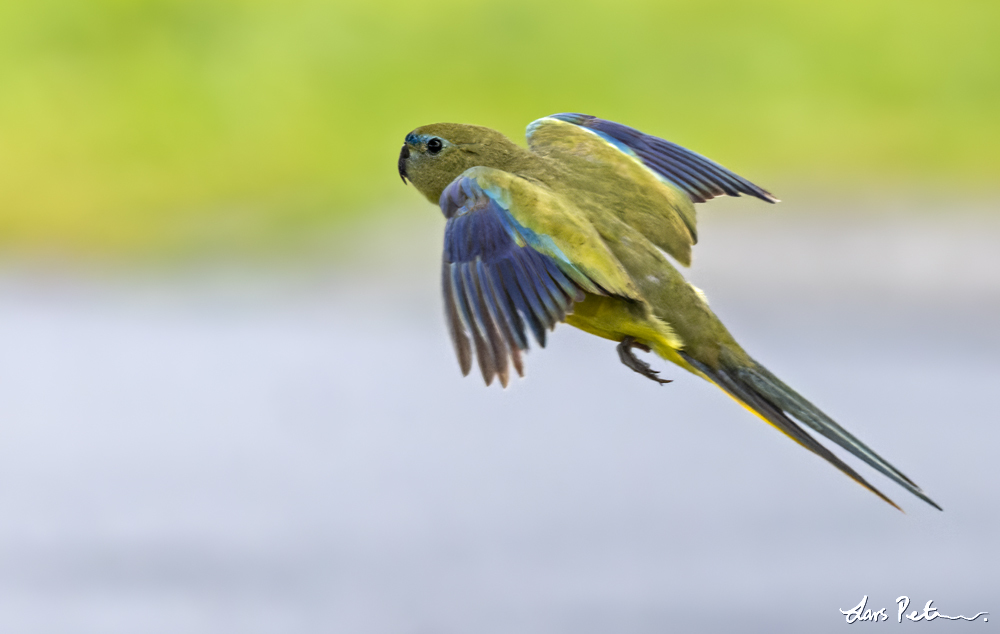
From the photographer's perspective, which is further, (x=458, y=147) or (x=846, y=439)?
(x=458, y=147)

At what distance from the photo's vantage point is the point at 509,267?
4.07 metres

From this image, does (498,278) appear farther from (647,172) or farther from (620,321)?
(647,172)

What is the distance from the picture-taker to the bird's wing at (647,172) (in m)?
4.75

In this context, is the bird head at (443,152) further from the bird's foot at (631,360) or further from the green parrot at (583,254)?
the bird's foot at (631,360)

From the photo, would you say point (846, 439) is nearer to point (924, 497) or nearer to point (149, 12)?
point (924, 497)

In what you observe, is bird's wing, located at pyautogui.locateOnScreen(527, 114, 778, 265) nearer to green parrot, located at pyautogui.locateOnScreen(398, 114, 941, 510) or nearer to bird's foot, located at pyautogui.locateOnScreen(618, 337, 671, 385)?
green parrot, located at pyautogui.locateOnScreen(398, 114, 941, 510)

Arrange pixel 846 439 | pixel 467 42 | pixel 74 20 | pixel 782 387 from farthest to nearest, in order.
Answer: pixel 74 20, pixel 467 42, pixel 782 387, pixel 846 439

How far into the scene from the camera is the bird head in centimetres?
484

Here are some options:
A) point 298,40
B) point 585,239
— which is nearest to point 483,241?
point 585,239

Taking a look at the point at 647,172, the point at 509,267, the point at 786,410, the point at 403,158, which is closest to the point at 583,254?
the point at 509,267

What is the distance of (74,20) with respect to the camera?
1355cm

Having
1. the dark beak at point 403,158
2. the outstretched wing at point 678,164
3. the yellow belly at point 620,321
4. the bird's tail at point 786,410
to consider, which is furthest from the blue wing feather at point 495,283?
the outstretched wing at point 678,164

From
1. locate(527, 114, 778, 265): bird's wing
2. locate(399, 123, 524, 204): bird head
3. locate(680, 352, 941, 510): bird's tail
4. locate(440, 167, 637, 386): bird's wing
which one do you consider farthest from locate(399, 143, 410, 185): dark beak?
locate(680, 352, 941, 510): bird's tail

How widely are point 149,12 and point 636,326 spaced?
10.6m
